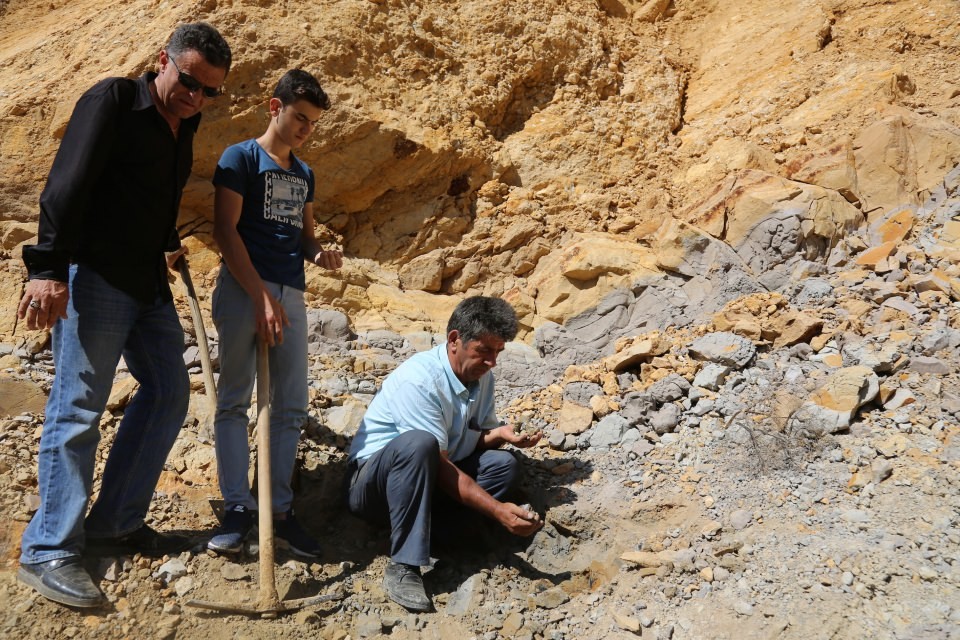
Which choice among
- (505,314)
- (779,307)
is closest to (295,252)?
(505,314)

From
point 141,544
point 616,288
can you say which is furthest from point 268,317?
point 616,288

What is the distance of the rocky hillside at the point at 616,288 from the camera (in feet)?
8.19

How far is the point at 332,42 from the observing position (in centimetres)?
540

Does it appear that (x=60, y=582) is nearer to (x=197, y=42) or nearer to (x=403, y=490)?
(x=403, y=490)

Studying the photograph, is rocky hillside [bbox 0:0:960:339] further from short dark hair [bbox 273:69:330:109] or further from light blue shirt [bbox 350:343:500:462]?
short dark hair [bbox 273:69:330:109]

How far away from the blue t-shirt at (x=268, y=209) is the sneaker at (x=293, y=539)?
0.90 m

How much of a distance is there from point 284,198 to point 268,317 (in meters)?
0.50

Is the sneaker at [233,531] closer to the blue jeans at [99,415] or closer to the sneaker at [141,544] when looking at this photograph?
the sneaker at [141,544]

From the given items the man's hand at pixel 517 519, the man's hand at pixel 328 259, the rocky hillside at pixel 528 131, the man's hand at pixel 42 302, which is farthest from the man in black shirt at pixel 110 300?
the rocky hillside at pixel 528 131

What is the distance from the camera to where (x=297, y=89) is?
263 centimetres

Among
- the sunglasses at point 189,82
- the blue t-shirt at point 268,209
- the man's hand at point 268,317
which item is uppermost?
the sunglasses at point 189,82

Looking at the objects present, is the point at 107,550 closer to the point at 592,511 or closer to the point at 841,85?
the point at 592,511

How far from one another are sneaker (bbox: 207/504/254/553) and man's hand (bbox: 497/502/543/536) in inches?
36.2

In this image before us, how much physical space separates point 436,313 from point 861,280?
2732mm
